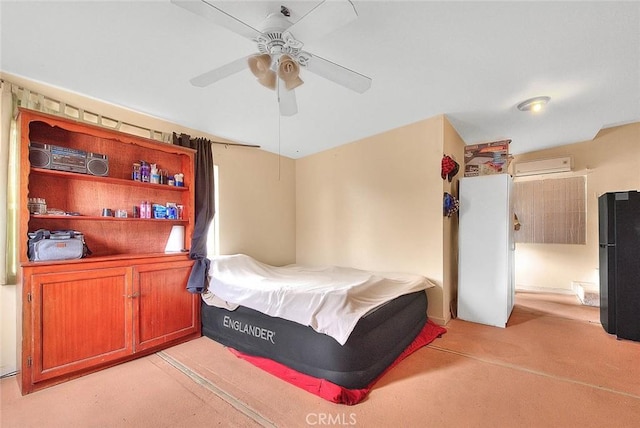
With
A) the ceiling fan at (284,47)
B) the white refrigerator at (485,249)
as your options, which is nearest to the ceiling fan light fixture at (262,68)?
the ceiling fan at (284,47)

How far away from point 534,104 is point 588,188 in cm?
278

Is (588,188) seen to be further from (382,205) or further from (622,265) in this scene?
(382,205)

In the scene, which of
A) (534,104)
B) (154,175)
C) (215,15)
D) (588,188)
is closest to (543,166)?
(588,188)

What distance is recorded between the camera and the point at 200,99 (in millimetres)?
2625

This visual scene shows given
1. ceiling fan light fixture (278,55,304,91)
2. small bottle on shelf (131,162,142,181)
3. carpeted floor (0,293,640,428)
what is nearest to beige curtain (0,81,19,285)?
small bottle on shelf (131,162,142,181)

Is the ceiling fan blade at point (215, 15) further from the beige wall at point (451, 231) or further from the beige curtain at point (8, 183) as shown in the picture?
the beige wall at point (451, 231)

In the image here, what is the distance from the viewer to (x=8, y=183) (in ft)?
6.93

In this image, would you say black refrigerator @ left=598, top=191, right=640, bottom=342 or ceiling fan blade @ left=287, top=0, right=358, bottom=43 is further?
black refrigerator @ left=598, top=191, right=640, bottom=342

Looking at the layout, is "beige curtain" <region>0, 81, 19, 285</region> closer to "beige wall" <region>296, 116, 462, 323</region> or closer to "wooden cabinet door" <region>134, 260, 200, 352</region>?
"wooden cabinet door" <region>134, 260, 200, 352</region>

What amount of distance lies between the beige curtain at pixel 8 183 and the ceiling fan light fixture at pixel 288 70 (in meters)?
2.25

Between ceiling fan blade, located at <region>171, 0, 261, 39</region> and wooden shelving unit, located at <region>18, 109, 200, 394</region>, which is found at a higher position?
ceiling fan blade, located at <region>171, 0, 261, 39</region>

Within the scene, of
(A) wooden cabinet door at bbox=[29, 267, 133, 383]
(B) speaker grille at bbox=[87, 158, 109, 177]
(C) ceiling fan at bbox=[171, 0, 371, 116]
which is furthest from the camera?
(B) speaker grille at bbox=[87, 158, 109, 177]

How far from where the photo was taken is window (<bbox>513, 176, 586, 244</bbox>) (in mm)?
4484

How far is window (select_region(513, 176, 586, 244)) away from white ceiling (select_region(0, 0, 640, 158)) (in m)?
1.56
